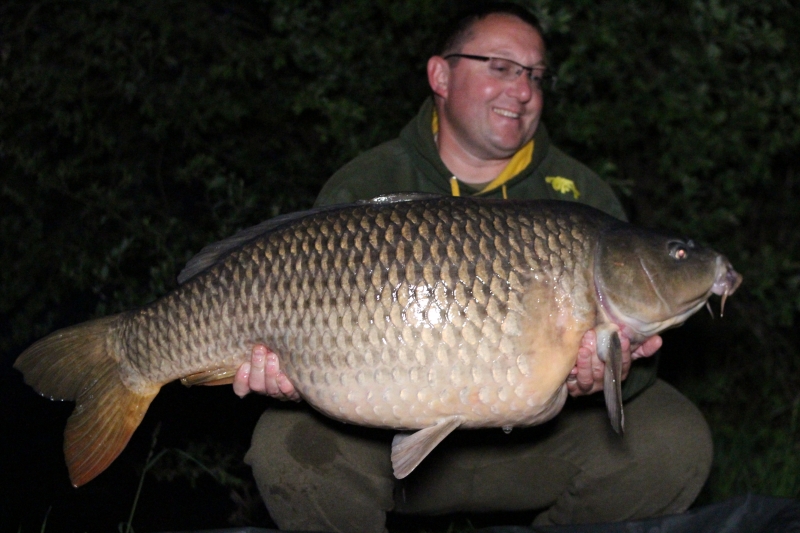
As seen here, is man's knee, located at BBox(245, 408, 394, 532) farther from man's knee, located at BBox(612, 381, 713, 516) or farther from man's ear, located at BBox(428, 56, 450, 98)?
man's ear, located at BBox(428, 56, 450, 98)

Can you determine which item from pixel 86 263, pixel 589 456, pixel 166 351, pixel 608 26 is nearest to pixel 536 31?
pixel 608 26

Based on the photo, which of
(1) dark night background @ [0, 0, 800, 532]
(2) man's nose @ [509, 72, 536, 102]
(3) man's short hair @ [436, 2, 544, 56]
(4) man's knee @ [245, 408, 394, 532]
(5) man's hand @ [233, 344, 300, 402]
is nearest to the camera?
(5) man's hand @ [233, 344, 300, 402]

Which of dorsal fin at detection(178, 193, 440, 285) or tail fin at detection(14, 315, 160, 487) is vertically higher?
dorsal fin at detection(178, 193, 440, 285)

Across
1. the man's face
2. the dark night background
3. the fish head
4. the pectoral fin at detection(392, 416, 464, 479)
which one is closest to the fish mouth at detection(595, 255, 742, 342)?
the fish head

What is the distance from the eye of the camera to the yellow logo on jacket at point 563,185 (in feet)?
7.80

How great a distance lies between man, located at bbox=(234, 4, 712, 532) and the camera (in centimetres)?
200

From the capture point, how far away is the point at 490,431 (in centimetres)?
224

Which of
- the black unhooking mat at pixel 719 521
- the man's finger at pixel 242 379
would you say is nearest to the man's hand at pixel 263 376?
the man's finger at pixel 242 379

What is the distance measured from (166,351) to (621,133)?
2057 mm

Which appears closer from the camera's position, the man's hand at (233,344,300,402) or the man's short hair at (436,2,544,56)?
the man's hand at (233,344,300,402)

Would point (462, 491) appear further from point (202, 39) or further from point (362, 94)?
point (202, 39)

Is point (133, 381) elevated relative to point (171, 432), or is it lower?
elevated

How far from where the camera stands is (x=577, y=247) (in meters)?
1.73

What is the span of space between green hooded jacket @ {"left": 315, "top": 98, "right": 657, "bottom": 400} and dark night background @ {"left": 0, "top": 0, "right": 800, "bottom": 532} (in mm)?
633
